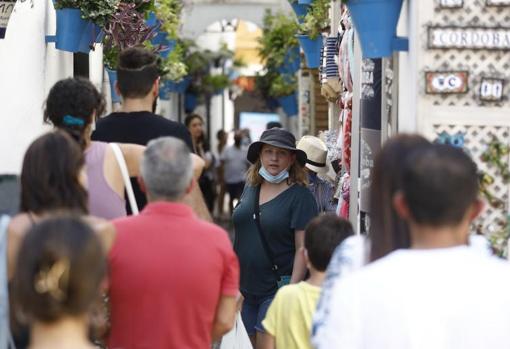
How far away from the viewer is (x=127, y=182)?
598 cm

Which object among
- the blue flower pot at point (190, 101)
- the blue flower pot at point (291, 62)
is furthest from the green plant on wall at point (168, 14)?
the blue flower pot at point (190, 101)

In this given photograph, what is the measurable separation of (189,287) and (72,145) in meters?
0.72

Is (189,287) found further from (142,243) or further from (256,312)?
(256,312)

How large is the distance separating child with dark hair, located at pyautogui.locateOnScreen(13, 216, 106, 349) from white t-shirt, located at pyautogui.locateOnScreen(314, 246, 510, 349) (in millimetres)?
805

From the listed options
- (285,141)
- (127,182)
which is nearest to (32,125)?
(285,141)

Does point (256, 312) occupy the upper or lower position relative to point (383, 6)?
lower

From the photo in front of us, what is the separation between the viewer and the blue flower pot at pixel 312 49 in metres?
13.3

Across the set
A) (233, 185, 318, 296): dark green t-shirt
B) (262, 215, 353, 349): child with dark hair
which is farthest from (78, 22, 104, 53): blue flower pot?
(262, 215, 353, 349): child with dark hair

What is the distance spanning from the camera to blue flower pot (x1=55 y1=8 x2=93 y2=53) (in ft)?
30.8

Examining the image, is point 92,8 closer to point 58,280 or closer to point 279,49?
point 58,280

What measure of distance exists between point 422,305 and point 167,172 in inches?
54.4

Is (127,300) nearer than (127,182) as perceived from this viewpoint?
Yes

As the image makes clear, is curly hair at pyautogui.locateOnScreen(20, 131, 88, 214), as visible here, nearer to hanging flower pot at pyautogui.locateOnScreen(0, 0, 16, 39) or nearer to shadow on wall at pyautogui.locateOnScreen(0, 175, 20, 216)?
shadow on wall at pyautogui.locateOnScreen(0, 175, 20, 216)

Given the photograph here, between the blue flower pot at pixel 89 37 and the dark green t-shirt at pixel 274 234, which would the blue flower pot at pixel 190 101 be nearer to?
the blue flower pot at pixel 89 37
